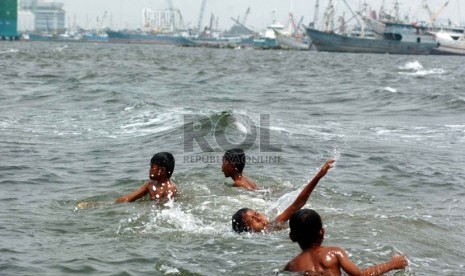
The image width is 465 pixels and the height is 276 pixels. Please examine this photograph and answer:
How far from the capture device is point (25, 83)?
112 ft

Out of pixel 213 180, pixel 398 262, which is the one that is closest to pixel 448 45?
pixel 213 180

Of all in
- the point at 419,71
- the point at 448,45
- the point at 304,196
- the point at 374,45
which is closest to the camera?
the point at 304,196

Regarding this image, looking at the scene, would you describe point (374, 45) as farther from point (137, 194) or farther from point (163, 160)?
point (163, 160)

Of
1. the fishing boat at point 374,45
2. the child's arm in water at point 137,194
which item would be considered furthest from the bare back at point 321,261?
the fishing boat at point 374,45

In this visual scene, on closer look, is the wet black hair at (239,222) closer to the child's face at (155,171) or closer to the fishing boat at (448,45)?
the child's face at (155,171)

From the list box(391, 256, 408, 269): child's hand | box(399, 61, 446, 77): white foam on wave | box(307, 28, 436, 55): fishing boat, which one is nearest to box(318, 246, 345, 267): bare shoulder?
box(391, 256, 408, 269): child's hand

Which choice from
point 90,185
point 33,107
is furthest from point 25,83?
point 90,185

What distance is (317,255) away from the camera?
6801 millimetres

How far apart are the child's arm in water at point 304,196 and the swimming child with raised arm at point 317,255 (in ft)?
2.26

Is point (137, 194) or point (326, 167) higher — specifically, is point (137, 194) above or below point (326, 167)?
below

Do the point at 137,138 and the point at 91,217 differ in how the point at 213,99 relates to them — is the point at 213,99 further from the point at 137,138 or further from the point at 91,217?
the point at 91,217

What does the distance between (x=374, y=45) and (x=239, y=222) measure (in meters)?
112

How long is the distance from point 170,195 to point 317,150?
264 inches

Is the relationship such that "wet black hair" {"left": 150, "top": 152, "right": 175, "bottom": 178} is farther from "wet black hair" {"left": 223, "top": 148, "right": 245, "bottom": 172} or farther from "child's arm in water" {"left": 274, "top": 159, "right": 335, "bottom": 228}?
"child's arm in water" {"left": 274, "top": 159, "right": 335, "bottom": 228}
